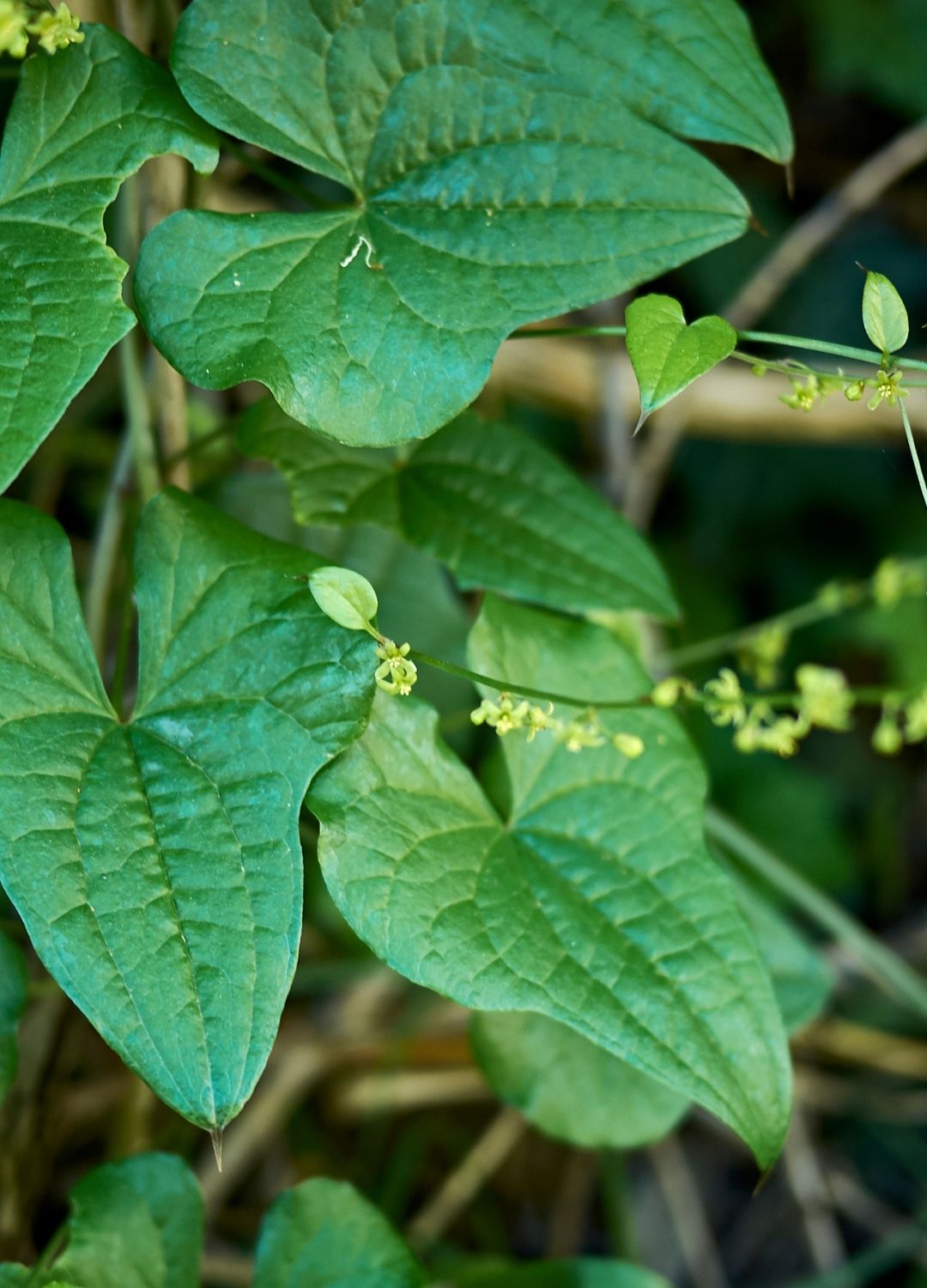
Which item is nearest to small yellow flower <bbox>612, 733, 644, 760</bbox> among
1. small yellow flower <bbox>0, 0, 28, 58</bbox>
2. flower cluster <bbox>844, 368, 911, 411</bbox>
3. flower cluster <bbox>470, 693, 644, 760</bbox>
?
flower cluster <bbox>470, 693, 644, 760</bbox>

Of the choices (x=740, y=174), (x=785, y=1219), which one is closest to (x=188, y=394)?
(x=740, y=174)

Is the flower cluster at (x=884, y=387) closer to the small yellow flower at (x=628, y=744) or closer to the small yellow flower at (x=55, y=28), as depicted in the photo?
the small yellow flower at (x=628, y=744)

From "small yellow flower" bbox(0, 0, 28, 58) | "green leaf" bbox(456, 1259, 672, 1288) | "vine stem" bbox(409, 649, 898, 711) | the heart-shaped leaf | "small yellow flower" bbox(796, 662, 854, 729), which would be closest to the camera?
"small yellow flower" bbox(0, 0, 28, 58)

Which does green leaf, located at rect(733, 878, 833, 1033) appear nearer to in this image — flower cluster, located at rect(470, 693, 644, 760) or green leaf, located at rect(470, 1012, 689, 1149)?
green leaf, located at rect(470, 1012, 689, 1149)

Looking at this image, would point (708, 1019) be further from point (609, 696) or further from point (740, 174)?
point (740, 174)

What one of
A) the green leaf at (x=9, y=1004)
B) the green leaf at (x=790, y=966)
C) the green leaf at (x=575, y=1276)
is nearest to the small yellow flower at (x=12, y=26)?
the green leaf at (x=9, y=1004)
